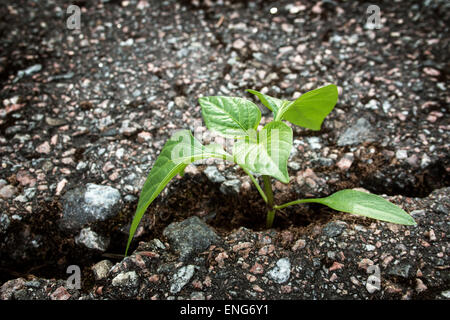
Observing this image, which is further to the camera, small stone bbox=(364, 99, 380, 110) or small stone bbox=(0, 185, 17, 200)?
small stone bbox=(364, 99, 380, 110)

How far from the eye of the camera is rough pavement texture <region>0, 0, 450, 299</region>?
4.46 feet

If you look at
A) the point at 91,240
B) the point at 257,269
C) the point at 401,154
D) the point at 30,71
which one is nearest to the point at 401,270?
the point at 257,269

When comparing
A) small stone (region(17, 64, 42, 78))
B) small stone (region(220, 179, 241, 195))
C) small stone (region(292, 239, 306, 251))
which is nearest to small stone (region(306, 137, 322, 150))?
small stone (region(220, 179, 241, 195))

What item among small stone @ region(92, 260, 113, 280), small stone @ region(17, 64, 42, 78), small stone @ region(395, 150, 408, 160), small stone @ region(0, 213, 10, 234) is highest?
small stone @ region(17, 64, 42, 78)

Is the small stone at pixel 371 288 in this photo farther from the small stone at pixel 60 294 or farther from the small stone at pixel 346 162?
the small stone at pixel 60 294

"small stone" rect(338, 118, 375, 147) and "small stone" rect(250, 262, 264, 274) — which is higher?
"small stone" rect(338, 118, 375, 147)

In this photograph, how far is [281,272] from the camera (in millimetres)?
1347

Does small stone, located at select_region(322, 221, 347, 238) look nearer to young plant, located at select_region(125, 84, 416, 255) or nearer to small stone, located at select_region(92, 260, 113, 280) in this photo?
young plant, located at select_region(125, 84, 416, 255)

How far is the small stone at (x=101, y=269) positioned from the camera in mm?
1411

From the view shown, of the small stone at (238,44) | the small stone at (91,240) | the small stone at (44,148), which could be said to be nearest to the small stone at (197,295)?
the small stone at (91,240)

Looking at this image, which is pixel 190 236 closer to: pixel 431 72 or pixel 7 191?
pixel 7 191

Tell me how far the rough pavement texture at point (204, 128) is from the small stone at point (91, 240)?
4 cm

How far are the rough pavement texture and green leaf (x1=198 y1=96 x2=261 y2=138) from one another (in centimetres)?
45

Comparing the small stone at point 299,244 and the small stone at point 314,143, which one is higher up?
the small stone at point 314,143
